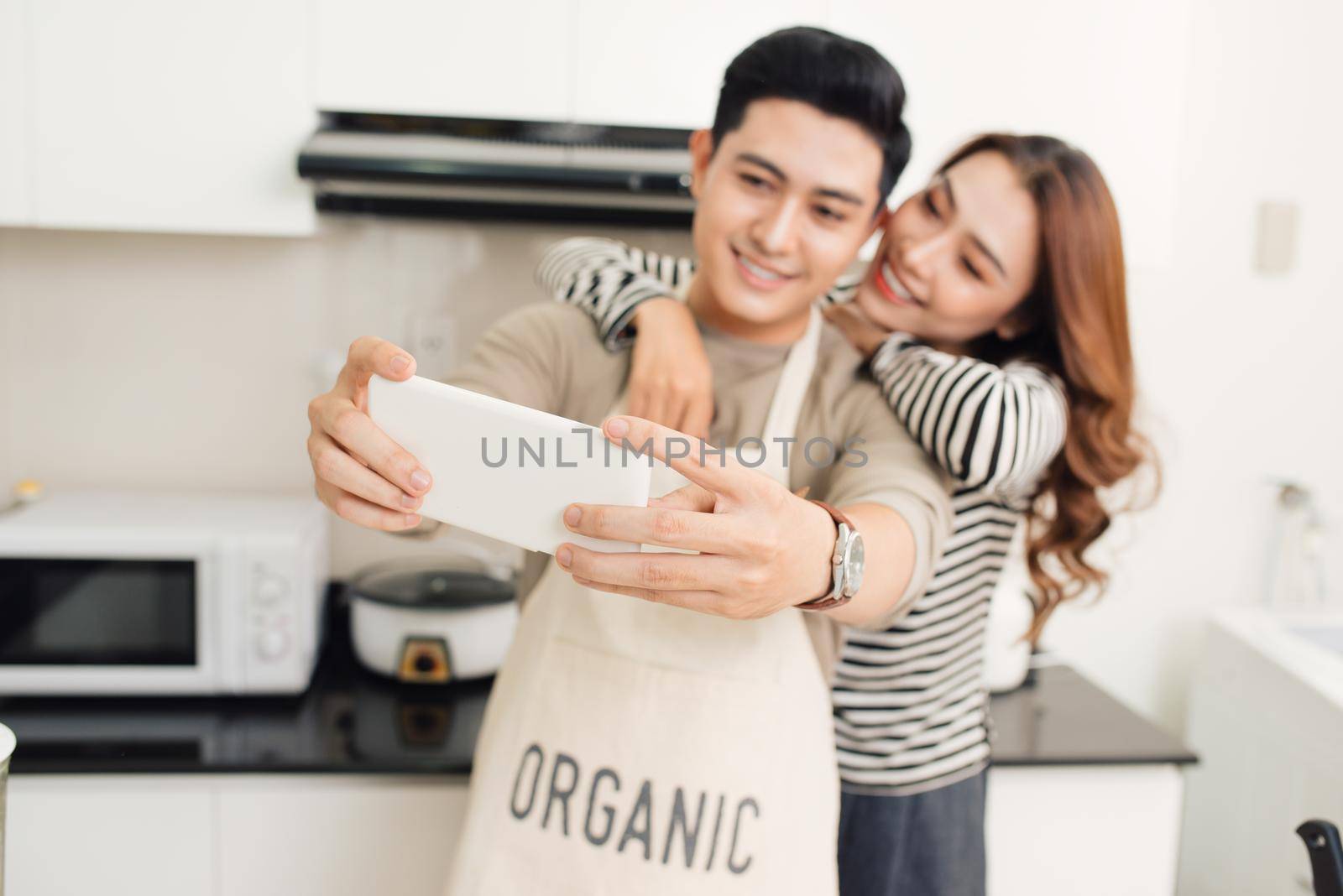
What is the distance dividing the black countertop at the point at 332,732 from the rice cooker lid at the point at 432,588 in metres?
0.15

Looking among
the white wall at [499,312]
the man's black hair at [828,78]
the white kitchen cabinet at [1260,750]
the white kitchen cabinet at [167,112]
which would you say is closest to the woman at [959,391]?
the man's black hair at [828,78]

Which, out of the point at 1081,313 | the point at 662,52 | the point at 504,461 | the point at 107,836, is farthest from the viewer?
the point at 662,52

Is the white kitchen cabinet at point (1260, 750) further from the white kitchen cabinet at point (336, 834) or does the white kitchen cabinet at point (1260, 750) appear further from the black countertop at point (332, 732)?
the white kitchen cabinet at point (336, 834)

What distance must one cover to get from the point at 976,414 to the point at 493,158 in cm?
79

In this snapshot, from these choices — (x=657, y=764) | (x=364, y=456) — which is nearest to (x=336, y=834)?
(x=657, y=764)

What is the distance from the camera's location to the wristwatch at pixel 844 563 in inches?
27.0

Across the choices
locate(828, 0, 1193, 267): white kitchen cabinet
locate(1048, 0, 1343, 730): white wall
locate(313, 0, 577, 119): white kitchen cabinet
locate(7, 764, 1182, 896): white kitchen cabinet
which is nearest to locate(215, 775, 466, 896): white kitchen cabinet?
locate(7, 764, 1182, 896): white kitchen cabinet

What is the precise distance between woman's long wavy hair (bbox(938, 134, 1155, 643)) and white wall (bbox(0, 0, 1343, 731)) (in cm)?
83

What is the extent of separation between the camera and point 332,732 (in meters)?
1.32

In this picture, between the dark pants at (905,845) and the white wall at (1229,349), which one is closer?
the dark pants at (905,845)

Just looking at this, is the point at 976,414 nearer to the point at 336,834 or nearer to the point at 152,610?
the point at 336,834

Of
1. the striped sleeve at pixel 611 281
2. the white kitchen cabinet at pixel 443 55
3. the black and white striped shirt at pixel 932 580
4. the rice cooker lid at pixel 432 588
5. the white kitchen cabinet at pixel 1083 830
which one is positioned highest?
the white kitchen cabinet at pixel 443 55

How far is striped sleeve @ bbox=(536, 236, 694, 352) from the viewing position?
0.94 meters

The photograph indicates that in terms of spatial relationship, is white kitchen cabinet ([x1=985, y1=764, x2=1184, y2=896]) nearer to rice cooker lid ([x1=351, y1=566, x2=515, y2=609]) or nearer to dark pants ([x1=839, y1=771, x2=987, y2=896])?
dark pants ([x1=839, y1=771, x2=987, y2=896])
